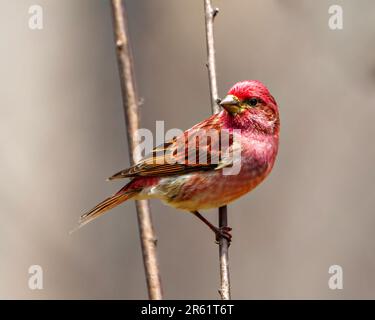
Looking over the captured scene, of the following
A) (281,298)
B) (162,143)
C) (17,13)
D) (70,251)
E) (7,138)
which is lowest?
(281,298)

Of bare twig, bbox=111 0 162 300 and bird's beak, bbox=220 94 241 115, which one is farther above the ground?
bird's beak, bbox=220 94 241 115

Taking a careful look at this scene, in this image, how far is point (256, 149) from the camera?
20.5 feet

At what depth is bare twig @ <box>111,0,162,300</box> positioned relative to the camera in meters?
4.37

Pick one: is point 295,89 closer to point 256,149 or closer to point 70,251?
point 256,149

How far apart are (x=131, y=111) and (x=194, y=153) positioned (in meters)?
2.00

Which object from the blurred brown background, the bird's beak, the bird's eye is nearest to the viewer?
the bird's beak

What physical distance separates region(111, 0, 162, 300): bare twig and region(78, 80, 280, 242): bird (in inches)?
58.6

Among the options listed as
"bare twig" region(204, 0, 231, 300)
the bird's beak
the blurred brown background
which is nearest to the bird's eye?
the bird's beak

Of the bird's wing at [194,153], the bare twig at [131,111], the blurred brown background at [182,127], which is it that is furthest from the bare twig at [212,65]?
the blurred brown background at [182,127]

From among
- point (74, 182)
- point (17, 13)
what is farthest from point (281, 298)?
point (17, 13)

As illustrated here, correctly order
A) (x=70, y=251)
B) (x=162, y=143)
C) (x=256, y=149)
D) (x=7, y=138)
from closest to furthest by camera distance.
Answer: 1. (x=256, y=149)
2. (x=162, y=143)
3. (x=7, y=138)
4. (x=70, y=251)

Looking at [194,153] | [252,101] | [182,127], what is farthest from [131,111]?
[182,127]

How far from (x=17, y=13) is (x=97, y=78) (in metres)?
1.33

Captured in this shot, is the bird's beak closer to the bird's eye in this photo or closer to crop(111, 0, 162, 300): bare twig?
the bird's eye
